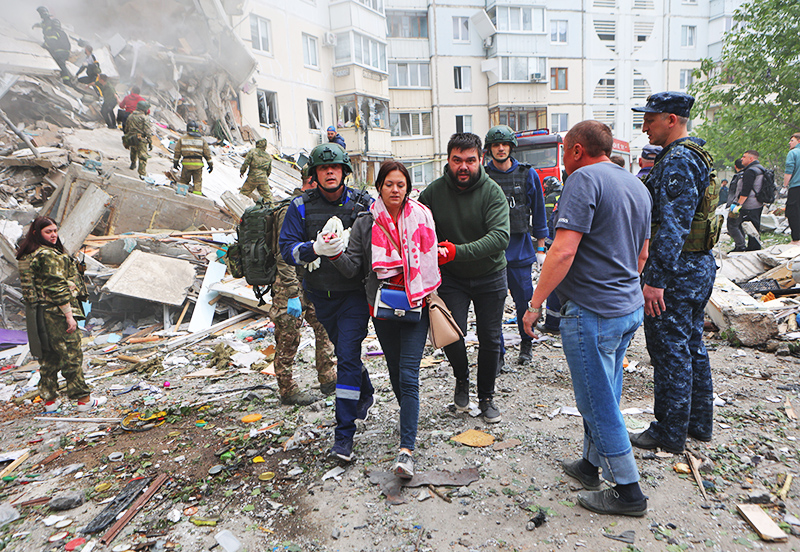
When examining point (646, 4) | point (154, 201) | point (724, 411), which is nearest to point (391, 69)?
point (646, 4)

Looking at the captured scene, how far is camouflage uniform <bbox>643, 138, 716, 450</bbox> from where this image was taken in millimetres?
2779

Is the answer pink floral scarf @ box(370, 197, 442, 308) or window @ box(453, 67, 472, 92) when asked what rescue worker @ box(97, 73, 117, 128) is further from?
window @ box(453, 67, 472, 92)

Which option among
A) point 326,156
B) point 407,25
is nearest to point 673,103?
point 326,156

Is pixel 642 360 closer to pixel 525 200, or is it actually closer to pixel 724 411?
pixel 724 411

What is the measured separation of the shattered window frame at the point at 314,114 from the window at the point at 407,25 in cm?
818

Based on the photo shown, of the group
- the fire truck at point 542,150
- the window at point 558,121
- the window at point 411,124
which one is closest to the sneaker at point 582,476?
the fire truck at point 542,150

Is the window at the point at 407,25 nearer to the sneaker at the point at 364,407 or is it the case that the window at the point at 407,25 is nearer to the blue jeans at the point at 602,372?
the sneaker at the point at 364,407

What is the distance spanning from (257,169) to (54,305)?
291 inches

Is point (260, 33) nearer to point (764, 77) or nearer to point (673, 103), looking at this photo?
point (764, 77)

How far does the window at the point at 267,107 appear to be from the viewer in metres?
21.7

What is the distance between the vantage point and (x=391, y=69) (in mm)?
28875

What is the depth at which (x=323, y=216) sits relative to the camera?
132 inches

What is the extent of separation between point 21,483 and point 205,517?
1640mm

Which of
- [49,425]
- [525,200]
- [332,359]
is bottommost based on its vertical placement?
[49,425]
